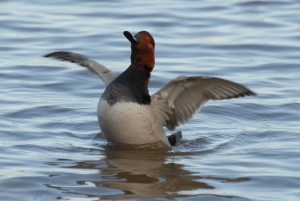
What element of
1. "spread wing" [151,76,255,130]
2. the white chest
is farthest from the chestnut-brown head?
the white chest

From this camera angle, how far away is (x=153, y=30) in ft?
47.9

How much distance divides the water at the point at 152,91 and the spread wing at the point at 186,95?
0.29m

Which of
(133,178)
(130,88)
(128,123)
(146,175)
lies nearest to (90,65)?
(130,88)

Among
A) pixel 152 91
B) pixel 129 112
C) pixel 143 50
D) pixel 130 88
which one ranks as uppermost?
pixel 143 50

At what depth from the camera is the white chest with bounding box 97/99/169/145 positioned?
310 inches

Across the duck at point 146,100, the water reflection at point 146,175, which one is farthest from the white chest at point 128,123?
the water reflection at point 146,175

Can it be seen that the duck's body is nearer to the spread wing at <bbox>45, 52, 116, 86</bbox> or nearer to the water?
the water

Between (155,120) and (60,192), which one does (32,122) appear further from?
(60,192)

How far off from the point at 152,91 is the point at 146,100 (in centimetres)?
287

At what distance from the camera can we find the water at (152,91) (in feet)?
22.7

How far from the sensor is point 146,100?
8.11 meters

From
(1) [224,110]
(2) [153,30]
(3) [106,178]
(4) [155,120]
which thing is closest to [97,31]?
(2) [153,30]

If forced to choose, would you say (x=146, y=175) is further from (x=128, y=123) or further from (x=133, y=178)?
(x=128, y=123)

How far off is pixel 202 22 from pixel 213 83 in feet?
23.2
